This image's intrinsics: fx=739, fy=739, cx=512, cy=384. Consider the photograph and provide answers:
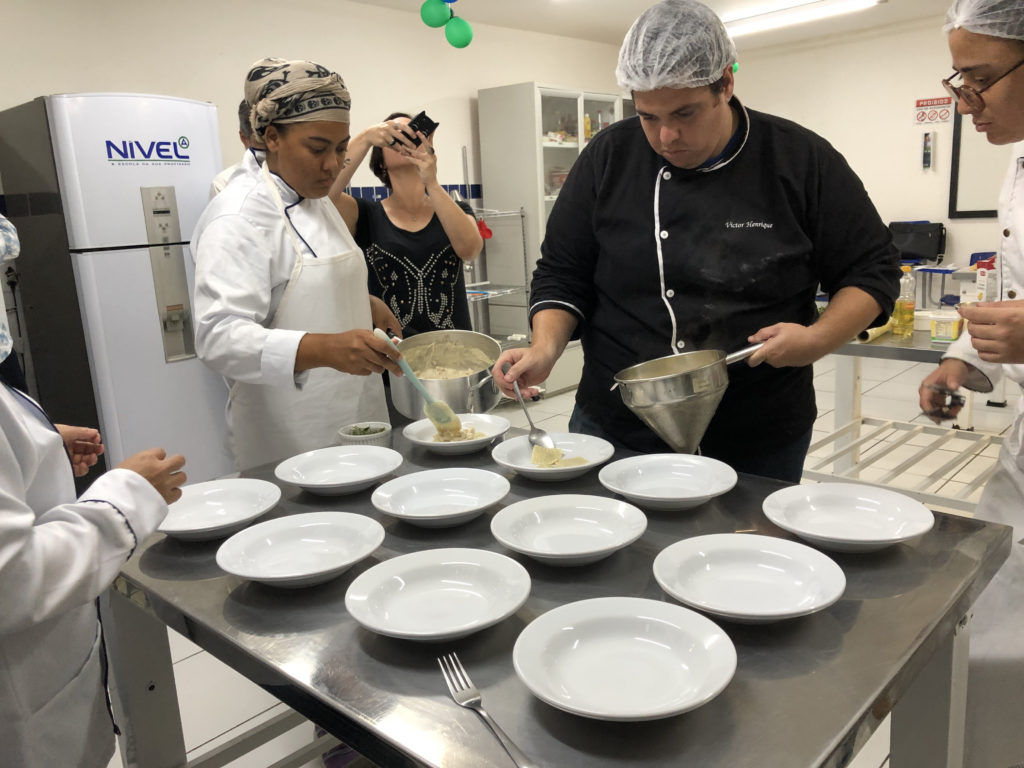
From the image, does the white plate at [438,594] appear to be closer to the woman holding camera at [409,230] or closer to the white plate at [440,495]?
the white plate at [440,495]

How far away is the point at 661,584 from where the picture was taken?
34.7 inches

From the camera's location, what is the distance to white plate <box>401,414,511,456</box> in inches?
58.2

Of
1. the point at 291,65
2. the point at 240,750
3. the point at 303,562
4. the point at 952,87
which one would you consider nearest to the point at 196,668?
the point at 240,750

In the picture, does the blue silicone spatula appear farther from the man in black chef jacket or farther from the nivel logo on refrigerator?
the nivel logo on refrigerator

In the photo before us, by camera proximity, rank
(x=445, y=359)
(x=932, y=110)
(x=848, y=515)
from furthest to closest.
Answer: (x=932, y=110)
(x=445, y=359)
(x=848, y=515)

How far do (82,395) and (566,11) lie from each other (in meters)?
3.89

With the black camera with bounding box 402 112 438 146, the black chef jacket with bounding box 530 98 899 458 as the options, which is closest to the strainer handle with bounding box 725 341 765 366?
the black chef jacket with bounding box 530 98 899 458

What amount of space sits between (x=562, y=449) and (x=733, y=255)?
52 cm

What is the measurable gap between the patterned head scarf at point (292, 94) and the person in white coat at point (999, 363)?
3.99 ft

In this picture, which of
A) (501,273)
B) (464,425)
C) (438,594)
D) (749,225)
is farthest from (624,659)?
(501,273)

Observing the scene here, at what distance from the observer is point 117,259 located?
2779 mm

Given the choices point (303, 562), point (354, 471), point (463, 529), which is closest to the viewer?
point (303, 562)

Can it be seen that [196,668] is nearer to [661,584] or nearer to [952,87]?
[661,584]

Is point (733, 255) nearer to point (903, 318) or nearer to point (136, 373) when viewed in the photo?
point (903, 318)
